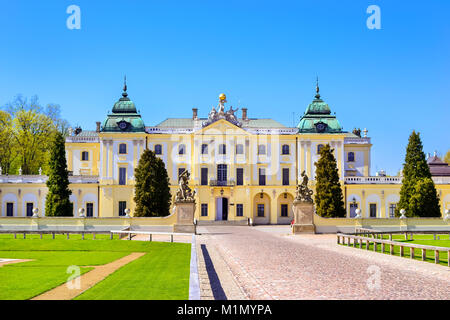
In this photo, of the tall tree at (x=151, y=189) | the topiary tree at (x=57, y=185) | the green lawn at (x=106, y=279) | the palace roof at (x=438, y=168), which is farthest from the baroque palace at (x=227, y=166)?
the green lawn at (x=106, y=279)

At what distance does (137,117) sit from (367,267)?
52.5 m

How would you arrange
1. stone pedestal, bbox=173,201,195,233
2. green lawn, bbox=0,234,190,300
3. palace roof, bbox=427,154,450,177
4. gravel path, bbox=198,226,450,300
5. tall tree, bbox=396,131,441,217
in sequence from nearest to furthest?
green lawn, bbox=0,234,190,300 → gravel path, bbox=198,226,450,300 → stone pedestal, bbox=173,201,195,233 → tall tree, bbox=396,131,441,217 → palace roof, bbox=427,154,450,177

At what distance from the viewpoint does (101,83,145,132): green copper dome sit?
66.2 metres

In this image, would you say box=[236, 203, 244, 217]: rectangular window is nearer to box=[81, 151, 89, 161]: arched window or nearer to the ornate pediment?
the ornate pediment

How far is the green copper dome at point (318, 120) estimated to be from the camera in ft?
221

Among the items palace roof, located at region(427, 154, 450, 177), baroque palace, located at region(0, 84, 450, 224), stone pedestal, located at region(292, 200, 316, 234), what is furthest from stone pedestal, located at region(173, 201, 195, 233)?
palace roof, located at region(427, 154, 450, 177)

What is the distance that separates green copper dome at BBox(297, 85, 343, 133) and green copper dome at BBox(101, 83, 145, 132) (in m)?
18.8

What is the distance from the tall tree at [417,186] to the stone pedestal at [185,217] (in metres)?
19.6

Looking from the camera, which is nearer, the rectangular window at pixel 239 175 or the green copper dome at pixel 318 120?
the rectangular window at pixel 239 175

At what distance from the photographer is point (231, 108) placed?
6675 centimetres

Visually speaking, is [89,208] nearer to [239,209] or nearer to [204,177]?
[204,177]

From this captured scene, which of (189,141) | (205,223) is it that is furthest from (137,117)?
(205,223)

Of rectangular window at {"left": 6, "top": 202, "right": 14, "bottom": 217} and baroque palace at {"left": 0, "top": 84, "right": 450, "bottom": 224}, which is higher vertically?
baroque palace at {"left": 0, "top": 84, "right": 450, "bottom": 224}

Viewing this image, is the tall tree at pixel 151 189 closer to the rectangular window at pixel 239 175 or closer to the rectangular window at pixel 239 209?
the rectangular window at pixel 239 209
